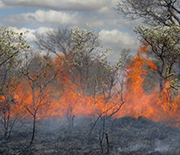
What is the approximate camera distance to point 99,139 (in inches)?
514

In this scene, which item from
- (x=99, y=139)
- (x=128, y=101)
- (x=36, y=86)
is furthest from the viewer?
(x=128, y=101)

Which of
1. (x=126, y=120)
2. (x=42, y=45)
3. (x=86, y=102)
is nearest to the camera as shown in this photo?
(x=126, y=120)

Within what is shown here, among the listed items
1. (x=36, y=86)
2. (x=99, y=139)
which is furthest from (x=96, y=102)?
(x=36, y=86)

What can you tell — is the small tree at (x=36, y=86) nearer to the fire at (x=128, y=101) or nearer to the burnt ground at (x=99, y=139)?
the fire at (x=128, y=101)

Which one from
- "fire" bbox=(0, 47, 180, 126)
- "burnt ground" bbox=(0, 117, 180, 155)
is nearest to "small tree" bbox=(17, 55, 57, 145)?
"fire" bbox=(0, 47, 180, 126)

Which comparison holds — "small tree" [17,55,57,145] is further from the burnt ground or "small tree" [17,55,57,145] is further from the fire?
the burnt ground

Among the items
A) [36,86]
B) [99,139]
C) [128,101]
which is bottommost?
[99,139]

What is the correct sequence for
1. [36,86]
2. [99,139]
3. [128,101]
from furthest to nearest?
[128,101] < [36,86] < [99,139]

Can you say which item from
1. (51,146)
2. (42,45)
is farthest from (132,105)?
(42,45)

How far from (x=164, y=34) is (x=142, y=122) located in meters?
9.62

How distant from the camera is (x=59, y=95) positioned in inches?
1141

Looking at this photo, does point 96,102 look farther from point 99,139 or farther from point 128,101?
point 128,101

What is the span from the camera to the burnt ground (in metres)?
14.1

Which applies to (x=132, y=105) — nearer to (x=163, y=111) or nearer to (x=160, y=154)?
(x=163, y=111)
